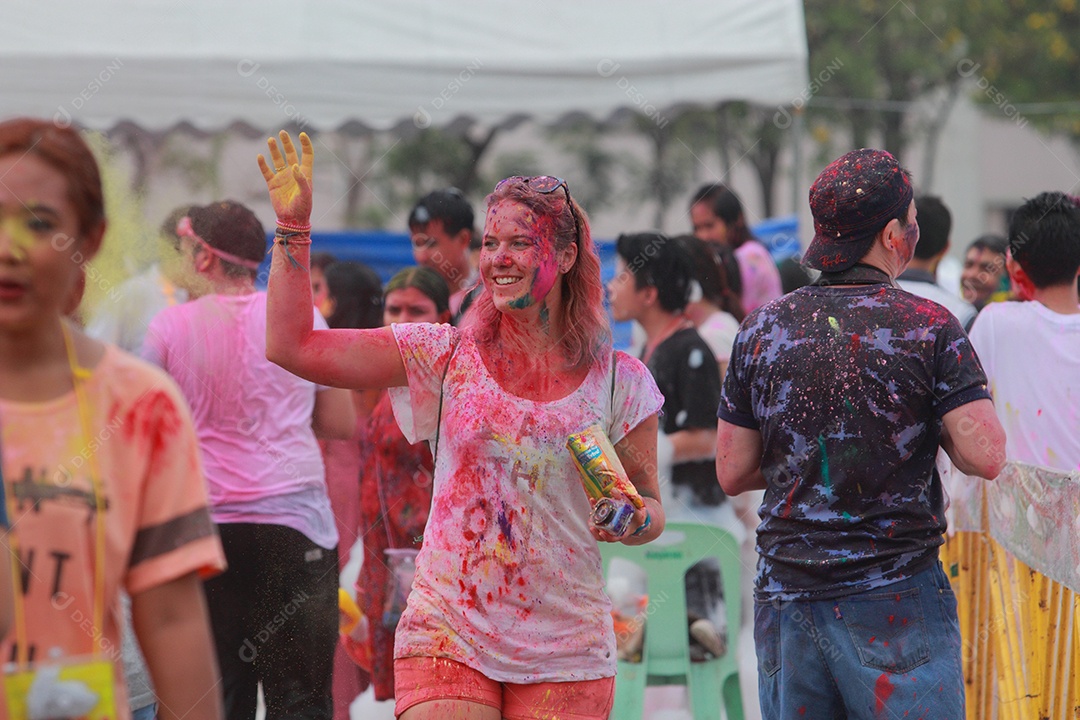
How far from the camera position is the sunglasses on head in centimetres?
331

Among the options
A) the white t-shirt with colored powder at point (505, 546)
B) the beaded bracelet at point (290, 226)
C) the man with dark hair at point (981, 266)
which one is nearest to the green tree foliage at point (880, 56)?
the man with dark hair at point (981, 266)

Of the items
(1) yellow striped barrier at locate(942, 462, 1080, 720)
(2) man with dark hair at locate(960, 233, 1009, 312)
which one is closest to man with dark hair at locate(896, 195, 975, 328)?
(1) yellow striped barrier at locate(942, 462, 1080, 720)

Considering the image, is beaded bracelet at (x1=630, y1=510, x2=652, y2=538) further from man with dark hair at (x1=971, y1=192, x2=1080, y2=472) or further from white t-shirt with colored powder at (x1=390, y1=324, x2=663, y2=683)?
man with dark hair at (x1=971, y1=192, x2=1080, y2=472)

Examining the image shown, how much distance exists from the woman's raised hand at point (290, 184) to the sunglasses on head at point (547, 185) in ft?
1.75

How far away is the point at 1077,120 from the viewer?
69.8 ft

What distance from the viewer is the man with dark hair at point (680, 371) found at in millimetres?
5418

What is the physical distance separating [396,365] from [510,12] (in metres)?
5.31

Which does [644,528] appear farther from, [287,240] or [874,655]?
[287,240]

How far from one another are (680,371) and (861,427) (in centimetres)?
245

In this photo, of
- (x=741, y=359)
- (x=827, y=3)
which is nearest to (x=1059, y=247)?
(x=741, y=359)

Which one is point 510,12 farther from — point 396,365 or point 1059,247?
point 396,365

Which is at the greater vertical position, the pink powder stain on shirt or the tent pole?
the tent pole

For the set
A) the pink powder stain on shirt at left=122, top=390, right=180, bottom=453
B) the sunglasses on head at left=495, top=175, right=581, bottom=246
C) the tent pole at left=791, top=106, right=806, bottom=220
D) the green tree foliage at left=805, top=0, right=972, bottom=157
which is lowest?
the pink powder stain on shirt at left=122, top=390, right=180, bottom=453

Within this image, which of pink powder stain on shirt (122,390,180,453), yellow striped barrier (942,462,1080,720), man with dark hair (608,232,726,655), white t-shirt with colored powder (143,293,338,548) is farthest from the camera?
man with dark hair (608,232,726,655)
